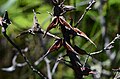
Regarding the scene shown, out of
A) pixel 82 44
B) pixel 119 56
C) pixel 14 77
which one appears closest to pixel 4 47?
pixel 14 77

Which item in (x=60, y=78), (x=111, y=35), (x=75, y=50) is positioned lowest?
(x=60, y=78)

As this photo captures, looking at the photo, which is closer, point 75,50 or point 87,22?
point 75,50

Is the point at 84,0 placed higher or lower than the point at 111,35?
higher

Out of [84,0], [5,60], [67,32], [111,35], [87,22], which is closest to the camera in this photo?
[67,32]

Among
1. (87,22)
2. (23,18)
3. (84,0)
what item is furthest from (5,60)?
(84,0)

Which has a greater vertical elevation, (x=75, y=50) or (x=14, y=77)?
(x=75, y=50)

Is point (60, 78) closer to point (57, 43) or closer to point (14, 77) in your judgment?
point (14, 77)

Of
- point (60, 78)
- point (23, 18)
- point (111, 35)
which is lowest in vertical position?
point (60, 78)

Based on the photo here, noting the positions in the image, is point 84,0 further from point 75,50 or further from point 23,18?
point 75,50

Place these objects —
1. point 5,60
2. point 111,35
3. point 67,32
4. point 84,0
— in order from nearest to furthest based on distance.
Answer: point 67,32 → point 84,0 → point 111,35 → point 5,60

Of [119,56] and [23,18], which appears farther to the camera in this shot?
[23,18]
